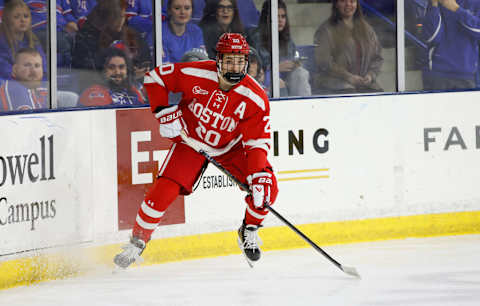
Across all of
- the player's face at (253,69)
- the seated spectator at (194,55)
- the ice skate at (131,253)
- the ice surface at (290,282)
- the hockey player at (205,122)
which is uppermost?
the seated spectator at (194,55)

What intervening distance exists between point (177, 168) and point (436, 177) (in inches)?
70.5

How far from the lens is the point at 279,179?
4.95 meters

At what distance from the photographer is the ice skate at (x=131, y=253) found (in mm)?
4156

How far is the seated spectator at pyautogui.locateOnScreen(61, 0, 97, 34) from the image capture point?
449cm

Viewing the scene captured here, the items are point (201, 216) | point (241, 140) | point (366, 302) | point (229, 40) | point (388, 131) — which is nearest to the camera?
point (366, 302)

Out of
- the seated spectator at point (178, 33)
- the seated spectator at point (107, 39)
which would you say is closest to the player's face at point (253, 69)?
the seated spectator at point (178, 33)

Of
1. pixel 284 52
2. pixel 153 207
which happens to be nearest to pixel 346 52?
pixel 284 52

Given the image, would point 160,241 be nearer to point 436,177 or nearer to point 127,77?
point 127,77

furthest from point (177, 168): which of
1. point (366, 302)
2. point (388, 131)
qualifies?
point (388, 131)

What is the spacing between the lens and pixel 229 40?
407cm

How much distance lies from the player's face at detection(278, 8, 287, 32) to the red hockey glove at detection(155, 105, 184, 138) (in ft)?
3.84

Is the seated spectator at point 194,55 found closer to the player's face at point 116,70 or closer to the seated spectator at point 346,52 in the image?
the player's face at point 116,70

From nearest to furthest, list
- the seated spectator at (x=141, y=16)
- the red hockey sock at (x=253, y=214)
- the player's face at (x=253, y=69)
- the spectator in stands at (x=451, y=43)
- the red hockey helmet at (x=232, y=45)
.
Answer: the red hockey helmet at (x=232, y=45)
the red hockey sock at (x=253, y=214)
the seated spectator at (x=141, y=16)
the player's face at (x=253, y=69)
the spectator in stands at (x=451, y=43)

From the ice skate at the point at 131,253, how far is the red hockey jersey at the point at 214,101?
0.57 m
